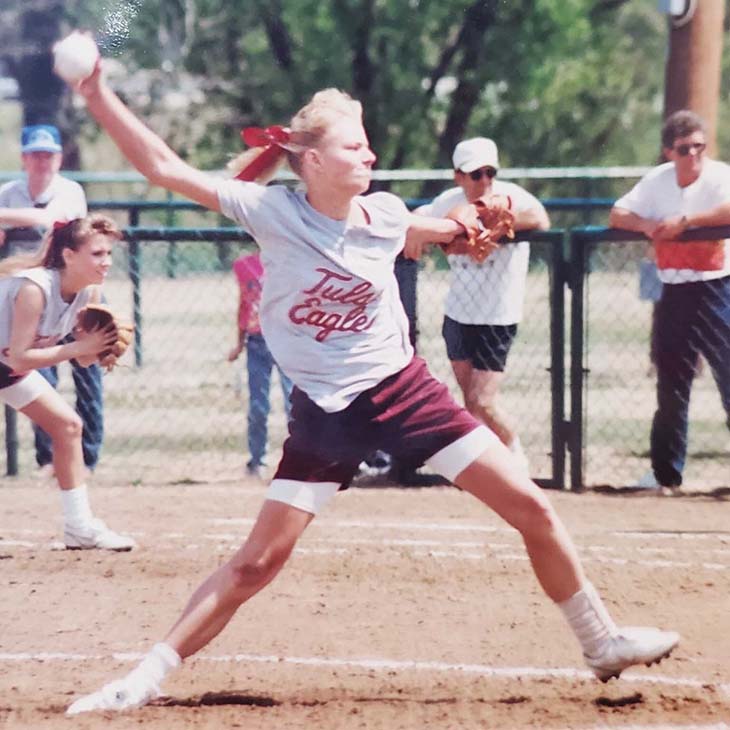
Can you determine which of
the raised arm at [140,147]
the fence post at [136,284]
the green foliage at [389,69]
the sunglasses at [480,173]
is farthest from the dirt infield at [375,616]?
the green foliage at [389,69]

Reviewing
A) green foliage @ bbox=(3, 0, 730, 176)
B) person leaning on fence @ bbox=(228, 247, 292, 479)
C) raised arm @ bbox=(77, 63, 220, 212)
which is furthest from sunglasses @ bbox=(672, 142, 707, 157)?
green foliage @ bbox=(3, 0, 730, 176)

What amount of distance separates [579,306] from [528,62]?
1793 cm

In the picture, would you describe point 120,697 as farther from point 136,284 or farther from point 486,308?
point 136,284

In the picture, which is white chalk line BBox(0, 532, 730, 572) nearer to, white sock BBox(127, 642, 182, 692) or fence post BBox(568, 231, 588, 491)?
fence post BBox(568, 231, 588, 491)

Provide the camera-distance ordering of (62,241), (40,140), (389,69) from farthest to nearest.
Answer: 1. (389,69)
2. (40,140)
3. (62,241)

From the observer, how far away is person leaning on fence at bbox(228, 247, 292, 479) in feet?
32.9

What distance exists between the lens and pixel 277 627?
6.34m

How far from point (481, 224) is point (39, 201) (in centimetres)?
451

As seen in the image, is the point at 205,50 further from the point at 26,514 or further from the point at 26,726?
the point at 26,726

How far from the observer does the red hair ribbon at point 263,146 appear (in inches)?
199

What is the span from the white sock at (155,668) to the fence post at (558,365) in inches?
193

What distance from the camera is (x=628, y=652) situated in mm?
5191

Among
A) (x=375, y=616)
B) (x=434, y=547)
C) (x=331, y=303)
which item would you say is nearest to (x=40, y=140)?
(x=434, y=547)

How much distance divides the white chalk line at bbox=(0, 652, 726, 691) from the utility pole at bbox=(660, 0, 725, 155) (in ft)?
22.4
